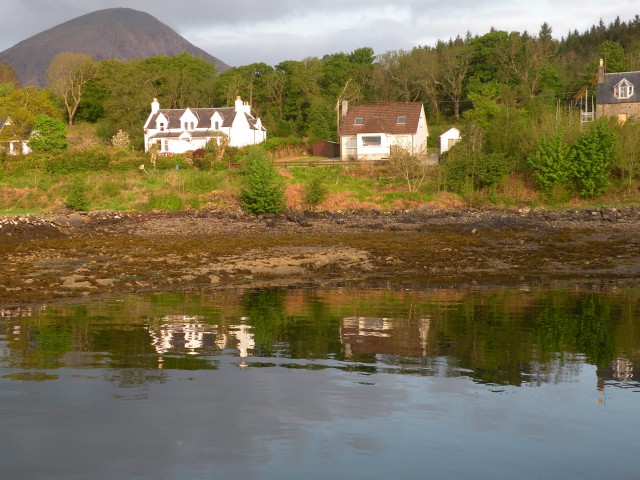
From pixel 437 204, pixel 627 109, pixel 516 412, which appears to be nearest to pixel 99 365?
pixel 516 412

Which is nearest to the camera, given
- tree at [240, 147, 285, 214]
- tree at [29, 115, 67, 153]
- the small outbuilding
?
tree at [240, 147, 285, 214]

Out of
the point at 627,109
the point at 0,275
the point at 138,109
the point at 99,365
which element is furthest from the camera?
the point at 138,109

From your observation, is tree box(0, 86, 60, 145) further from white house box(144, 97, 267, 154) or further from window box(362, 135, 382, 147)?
window box(362, 135, 382, 147)

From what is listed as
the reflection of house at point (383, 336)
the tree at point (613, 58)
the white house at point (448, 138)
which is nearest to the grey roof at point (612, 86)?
the tree at point (613, 58)

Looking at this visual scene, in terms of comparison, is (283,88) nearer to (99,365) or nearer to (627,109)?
(627,109)

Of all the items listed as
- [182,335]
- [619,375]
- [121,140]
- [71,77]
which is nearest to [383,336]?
[182,335]

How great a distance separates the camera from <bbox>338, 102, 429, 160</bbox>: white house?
70.1m

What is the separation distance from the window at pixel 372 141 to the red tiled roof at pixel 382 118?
66 centimetres

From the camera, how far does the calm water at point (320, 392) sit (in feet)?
34.8

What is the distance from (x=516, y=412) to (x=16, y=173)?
5291cm

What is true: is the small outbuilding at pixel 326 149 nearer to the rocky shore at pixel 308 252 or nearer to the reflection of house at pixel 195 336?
the rocky shore at pixel 308 252

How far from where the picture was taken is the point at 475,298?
2414 cm

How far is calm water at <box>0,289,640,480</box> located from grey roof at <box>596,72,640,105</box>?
55687mm

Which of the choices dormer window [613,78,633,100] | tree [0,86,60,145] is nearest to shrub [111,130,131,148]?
tree [0,86,60,145]
